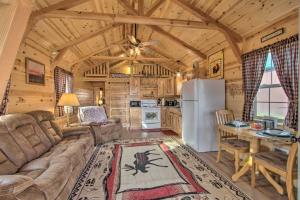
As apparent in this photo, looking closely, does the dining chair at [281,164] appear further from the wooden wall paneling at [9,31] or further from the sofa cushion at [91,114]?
the sofa cushion at [91,114]

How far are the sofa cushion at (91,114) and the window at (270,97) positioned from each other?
382 cm

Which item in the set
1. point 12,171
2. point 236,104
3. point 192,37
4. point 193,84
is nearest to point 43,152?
point 12,171

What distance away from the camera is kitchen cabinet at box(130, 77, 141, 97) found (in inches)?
298

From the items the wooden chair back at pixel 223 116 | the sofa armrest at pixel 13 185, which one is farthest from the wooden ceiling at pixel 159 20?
the sofa armrest at pixel 13 185

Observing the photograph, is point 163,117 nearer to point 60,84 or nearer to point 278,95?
point 60,84

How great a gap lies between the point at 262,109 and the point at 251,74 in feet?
2.17

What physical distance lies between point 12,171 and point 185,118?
366cm

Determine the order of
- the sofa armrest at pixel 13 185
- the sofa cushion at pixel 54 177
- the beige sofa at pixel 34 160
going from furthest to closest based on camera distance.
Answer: the sofa cushion at pixel 54 177, the beige sofa at pixel 34 160, the sofa armrest at pixel 13 185

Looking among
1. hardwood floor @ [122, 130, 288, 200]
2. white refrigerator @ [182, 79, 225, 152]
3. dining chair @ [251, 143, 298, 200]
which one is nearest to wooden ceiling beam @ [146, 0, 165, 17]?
white refrigerator @ [182, 79, 225, 152]

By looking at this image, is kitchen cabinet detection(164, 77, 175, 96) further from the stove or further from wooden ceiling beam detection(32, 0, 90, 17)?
wooden ceiling beam detection(32, 0, 90, 17)

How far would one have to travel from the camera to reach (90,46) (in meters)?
5.55

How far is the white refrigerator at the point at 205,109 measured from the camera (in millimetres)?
4172

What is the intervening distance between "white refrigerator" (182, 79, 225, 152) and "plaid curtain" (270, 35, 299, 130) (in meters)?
1.49

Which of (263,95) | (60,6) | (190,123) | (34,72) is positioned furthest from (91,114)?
(263,95)
